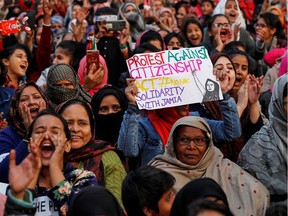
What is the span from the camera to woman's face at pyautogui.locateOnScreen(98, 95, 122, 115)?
6.90 meters

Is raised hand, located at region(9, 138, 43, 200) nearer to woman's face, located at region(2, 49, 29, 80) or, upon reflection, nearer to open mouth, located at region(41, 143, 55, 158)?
open mouth, located at region(41, 143, 55, 158)

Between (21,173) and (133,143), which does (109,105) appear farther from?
(21,173)

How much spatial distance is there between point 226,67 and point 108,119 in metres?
0.91

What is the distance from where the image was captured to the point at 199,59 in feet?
22.3

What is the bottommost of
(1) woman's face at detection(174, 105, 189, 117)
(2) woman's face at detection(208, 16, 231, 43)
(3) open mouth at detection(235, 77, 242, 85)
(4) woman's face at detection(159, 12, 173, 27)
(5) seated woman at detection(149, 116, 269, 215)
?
(5) seated woman at detection(149, 116, 269, 215)

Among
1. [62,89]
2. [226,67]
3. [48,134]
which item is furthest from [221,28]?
[48,134]

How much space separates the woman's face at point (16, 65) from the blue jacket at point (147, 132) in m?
2.54

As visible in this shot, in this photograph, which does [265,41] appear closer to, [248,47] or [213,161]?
[248,47]

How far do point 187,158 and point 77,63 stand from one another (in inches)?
143

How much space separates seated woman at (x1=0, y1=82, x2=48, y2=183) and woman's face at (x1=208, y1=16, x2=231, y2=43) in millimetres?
3028

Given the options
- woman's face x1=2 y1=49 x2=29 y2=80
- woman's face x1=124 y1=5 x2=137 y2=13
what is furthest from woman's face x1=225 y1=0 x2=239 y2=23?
woman's face x1=2 y1=49 x2=29 y2=80

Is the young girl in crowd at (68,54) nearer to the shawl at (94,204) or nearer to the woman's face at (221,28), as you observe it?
the woman's face at (221,28)

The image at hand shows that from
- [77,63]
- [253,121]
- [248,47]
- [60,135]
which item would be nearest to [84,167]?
[60,135]

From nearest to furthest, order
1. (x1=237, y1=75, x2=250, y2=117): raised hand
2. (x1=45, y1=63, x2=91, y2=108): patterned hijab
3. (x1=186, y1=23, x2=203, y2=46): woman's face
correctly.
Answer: (x1=237, y1=75, x2=250, y2=117): raised hand
(x1=45, y1=63, x2=91, y2=108): patterned hijab
(x1=186, y1=23, x2=203, y2=46): woman's face
